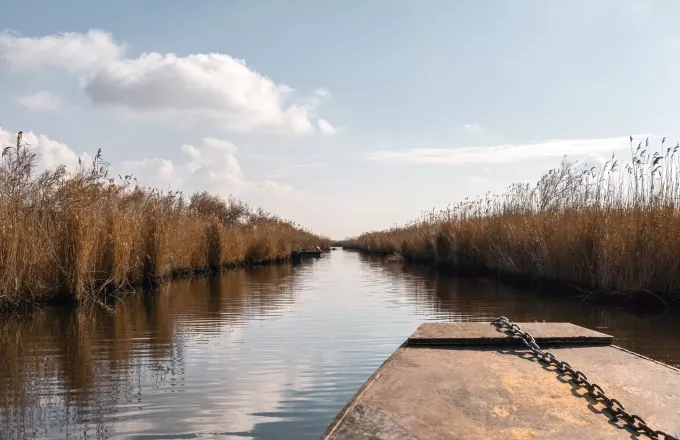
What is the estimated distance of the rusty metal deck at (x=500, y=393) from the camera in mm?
2111

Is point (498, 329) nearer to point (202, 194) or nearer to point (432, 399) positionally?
point (432, 399)

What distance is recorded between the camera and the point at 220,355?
15.8 ft

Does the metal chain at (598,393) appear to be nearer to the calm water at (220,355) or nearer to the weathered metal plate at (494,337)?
the weathered metal plate at (494,337)

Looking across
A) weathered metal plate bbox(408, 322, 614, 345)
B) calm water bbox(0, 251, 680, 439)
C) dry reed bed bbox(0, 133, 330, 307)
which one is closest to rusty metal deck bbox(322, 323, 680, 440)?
weathered metal plate bbox(408, 322, 614, 345)

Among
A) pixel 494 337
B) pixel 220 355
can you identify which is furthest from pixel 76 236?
pixel 494 337

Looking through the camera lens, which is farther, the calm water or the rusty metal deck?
the calm water

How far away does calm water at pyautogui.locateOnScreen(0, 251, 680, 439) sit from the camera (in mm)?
3102

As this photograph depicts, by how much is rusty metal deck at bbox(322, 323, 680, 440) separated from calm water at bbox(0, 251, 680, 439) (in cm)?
63

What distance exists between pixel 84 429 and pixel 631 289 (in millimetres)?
7592

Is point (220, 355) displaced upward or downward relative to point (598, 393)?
downward

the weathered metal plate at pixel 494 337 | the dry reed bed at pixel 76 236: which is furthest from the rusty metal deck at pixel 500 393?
the dry reed bed at pixel 76 236

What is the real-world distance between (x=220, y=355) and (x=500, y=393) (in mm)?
2915

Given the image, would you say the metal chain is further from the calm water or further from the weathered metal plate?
the calm water

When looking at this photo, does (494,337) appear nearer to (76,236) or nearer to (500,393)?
(500,393)
